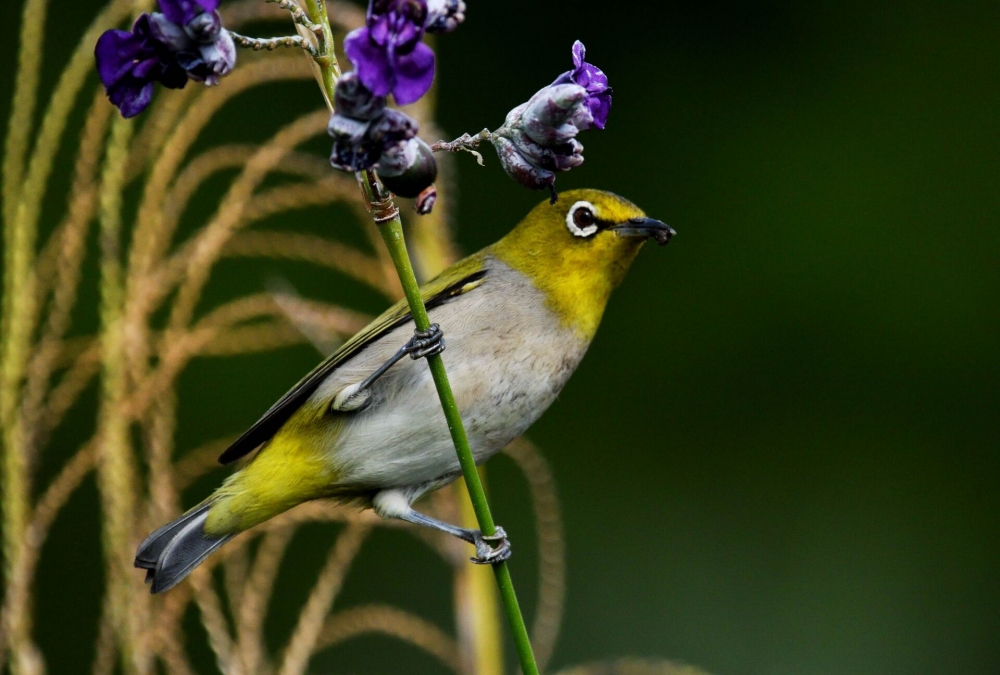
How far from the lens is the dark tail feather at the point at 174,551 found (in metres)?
2.28

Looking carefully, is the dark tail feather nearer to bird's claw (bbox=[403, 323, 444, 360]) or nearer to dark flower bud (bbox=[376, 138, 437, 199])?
bird's claw (bbox=[403, 323, 444, 360])

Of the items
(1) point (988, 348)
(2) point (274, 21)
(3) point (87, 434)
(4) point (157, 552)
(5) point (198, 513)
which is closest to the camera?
(4) point (157, 552)

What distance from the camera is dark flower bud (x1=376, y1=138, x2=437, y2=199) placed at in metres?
1.32

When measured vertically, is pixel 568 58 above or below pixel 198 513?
above

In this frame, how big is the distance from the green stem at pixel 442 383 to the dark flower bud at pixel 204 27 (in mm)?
236

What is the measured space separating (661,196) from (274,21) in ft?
7.07

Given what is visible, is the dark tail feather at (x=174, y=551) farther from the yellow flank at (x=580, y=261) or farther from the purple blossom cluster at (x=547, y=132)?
the purple blossom cluster at (x=547, y=132)

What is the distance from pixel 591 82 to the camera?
1549 mm

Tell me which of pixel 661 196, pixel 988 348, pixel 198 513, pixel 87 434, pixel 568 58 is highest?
pixel 568 58

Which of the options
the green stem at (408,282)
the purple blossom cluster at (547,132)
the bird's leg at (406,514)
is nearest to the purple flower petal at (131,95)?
the green stem at (408,282)

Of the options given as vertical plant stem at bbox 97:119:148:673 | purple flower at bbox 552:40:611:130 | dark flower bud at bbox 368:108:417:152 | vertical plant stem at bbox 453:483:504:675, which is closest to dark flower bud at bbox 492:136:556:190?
purple flower at bbox 552:40:611:130

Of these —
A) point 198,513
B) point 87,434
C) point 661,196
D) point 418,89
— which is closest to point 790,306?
point 661,196

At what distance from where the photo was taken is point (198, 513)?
2484 mm

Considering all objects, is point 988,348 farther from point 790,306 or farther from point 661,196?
point 661,196
